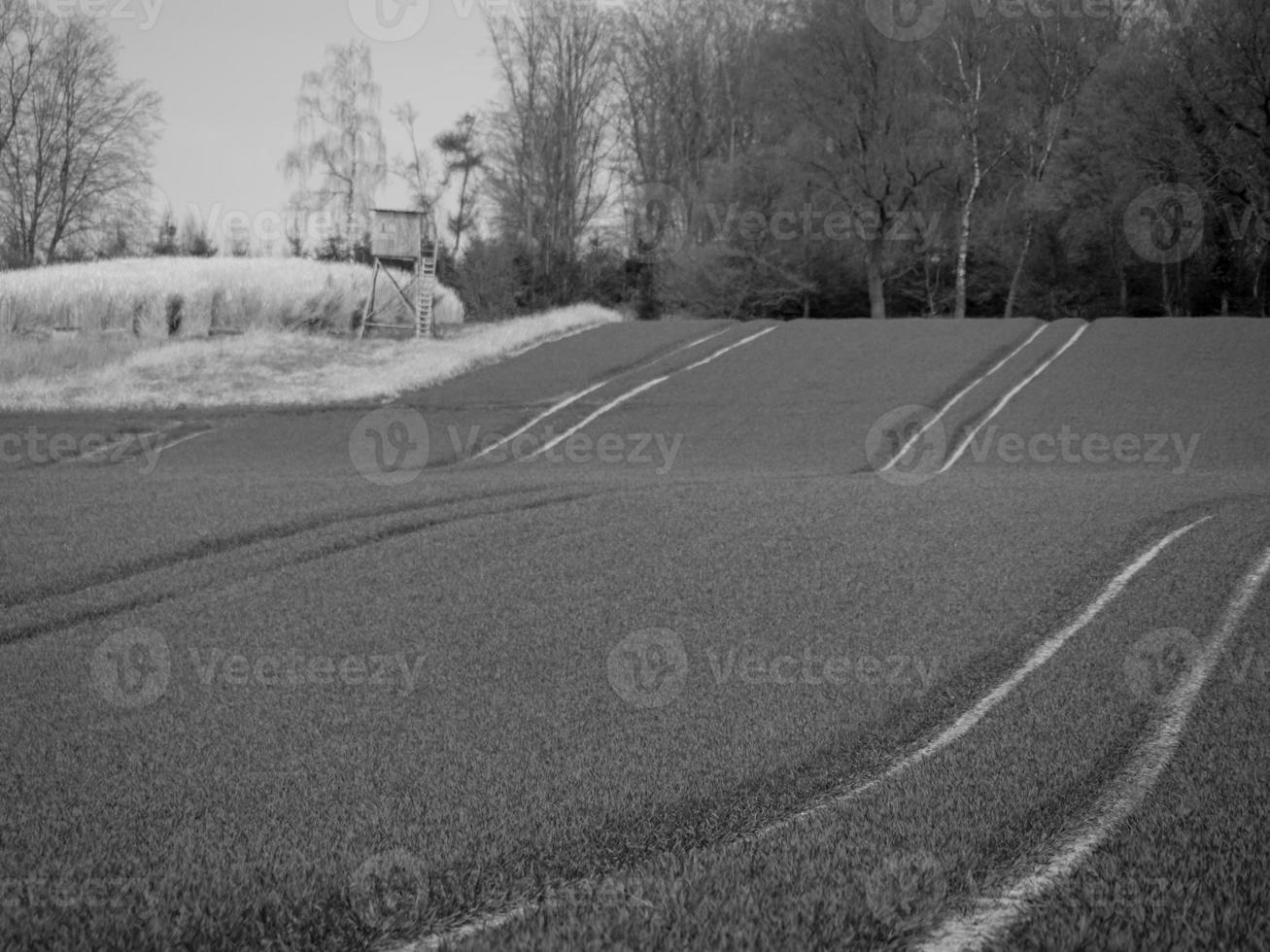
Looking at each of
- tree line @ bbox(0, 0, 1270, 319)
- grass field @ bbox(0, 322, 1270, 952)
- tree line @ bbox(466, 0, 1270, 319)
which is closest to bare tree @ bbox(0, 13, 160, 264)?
tree line @ bbox(0, 0, 1270, 319)

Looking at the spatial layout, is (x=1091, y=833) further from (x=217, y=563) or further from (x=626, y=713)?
(x=217, y=563)

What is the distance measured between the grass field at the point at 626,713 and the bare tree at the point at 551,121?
118 feet

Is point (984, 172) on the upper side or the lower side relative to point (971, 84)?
lower

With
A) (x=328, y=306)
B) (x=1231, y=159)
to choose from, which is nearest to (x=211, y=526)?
(x=328, y=306)

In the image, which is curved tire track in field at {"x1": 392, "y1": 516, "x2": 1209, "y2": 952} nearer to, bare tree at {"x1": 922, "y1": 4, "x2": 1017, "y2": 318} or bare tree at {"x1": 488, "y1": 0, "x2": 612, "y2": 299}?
bare tree at {"x1": 922, "y1": 4, "x2": 1017, "y2": 318}

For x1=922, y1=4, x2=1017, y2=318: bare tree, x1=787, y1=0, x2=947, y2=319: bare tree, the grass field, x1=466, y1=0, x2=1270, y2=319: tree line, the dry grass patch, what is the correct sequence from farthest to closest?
x1=922, y1=4, x2=1017, y2=318: bare tree
x1=787, y1=0, x2=947, y2=319: bare tree
x1=466, y1=0, x2=1270, y2=319: tree line
the dry grass patch
the grass field

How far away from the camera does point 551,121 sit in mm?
48562

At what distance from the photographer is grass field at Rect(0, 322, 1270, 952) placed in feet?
15.0

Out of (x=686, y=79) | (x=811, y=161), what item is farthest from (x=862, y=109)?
(x=686, y=79)

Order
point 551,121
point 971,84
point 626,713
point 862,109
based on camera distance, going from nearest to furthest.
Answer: point 626,713 < point 862,109 < point 971,84 < point 551,121

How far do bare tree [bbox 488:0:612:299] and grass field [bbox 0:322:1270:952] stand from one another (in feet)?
118

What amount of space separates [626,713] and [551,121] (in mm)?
45067

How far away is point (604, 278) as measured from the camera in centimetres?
4547

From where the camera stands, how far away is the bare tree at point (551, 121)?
47.8 m
